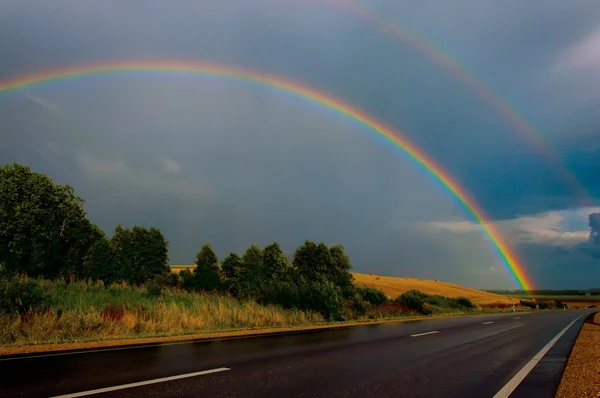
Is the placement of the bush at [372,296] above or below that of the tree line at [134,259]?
below

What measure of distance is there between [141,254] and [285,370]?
115 ft

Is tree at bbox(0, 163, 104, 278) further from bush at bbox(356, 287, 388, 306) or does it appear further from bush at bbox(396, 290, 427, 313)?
bush at bbox(396, 290, 427, 313)

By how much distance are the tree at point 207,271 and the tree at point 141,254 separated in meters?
4.04

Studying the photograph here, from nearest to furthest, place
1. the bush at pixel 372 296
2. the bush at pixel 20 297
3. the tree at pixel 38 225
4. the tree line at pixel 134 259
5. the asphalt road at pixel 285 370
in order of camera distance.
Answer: the asphalt road at pixel 285 370 → the bush at pixel 20 297 → the tree line at pixel 134 259 → the bush at pixel 372 296 → the tree at pixel 38 225

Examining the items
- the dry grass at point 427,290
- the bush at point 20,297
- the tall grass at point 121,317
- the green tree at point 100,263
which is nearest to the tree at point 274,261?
the green tree at point 100,263

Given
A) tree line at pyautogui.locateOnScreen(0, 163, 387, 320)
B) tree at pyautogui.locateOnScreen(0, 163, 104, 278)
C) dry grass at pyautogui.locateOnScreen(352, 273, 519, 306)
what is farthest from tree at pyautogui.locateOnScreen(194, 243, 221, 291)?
dry grass at pyautogui.locateOnScreen(352, 273, 519, 306)

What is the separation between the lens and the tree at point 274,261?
4019 cm

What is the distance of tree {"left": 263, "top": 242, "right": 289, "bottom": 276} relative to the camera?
1582 inches

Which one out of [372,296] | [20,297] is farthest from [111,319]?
[372,296]

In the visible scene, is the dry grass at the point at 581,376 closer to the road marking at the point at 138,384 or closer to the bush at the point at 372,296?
the road marking at the point at 138,384

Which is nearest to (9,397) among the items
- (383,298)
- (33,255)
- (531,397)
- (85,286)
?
(531,397)

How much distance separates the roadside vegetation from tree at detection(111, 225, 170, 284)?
0.10 m

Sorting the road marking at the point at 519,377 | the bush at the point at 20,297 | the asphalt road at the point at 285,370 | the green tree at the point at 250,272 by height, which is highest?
the green tree at the point at 250,272

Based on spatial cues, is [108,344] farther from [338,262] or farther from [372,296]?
[338,262]
